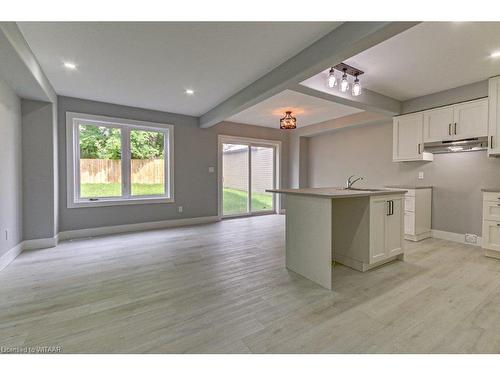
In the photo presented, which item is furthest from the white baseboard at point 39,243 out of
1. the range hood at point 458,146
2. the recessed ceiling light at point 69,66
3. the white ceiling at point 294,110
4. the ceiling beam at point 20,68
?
the range hood at point 458,146

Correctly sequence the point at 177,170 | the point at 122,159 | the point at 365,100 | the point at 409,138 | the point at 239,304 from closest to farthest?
the point at 239,304 < the point at 365,100 < the point at 409,138 < the point at 122,159 < the point at 177,170

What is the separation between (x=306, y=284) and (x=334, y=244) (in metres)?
0.87

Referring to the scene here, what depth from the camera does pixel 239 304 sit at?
1.97m

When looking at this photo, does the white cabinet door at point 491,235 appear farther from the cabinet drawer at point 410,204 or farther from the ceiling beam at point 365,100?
the ceiling beam at point 365,100

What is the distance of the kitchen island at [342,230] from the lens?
230 cm

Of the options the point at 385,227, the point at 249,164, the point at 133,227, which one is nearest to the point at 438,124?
the point at 385,227

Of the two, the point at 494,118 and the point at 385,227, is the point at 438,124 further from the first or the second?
the point at 385,227

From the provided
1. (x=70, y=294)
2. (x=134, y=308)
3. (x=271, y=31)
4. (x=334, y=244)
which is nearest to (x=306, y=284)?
(x=334, y=244)

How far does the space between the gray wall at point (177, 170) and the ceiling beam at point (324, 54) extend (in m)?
2.18

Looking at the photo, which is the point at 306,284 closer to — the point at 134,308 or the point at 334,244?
the point at 334,244

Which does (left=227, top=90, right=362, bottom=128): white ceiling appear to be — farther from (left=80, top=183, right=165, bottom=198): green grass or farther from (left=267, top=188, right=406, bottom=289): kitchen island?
(left=80, top=183, right=165, bottom=198): green grass

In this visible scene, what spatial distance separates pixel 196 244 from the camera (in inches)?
147

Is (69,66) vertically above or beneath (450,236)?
above

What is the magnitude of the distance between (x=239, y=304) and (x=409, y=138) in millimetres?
4150
